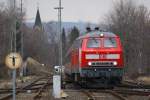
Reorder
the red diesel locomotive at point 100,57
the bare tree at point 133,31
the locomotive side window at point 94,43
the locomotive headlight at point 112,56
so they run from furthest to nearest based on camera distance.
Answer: the bare tree at point 133,31 < the locomotive side window at point 94,43 < the locomotive headlight at point 112,56 < the red diesel locomotive at point 100,57

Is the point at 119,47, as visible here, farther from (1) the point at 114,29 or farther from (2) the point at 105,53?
(1) the point at 114,29

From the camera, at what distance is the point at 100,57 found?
103 feet

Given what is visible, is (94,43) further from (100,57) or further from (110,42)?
(100,57)

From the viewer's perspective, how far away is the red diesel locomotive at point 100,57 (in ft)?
101

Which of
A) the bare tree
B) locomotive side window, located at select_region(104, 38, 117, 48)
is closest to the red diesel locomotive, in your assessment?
locomotive side window, located at select_region(104, 38, 117, 48)

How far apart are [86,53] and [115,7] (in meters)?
71.6

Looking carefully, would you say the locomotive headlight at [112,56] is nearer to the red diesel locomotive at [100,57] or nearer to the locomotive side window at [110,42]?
the red diesel locomotive at [100,57]

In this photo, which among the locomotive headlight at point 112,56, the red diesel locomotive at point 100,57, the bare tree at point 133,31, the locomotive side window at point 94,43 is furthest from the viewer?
the bare tree at point 133,31

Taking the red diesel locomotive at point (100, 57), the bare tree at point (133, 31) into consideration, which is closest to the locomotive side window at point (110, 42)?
the red diesel locomotive at point (100, 57)

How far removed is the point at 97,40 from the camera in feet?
106

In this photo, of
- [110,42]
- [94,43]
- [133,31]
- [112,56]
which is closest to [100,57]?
[112,56]

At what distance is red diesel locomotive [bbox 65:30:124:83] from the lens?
30.8 metres

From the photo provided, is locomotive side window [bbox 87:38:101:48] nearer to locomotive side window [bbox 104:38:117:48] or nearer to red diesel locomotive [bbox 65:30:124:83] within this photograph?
red diesel locomotive [bbox 65:30:124:83]

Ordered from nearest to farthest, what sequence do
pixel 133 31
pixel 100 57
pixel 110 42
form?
pixel 100 57
pixel 110 42
pixel 133 31
